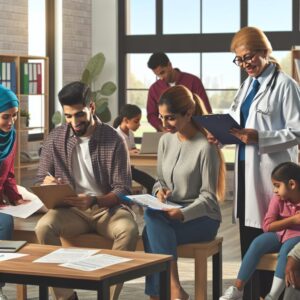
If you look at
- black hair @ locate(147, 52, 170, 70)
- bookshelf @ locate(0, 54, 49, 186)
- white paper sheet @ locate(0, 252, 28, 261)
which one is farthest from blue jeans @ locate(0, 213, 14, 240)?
bookshelf @ locate(0, 54, 49, 186)

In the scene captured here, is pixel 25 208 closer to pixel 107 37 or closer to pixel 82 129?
pixel 82 129

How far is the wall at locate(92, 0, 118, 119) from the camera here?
11078 millimetres

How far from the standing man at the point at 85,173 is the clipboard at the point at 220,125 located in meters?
0.65

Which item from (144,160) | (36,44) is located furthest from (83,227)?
(36,44)

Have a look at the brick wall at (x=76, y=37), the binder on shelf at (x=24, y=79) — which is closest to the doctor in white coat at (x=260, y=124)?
the binder on shelf at (x=24, y=79)

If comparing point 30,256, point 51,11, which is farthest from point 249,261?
point 51,11

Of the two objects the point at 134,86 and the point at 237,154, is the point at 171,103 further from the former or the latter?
the point at 134,86

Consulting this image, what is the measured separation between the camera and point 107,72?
11.1 metres

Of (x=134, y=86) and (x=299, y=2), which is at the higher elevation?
(x=299, y=2)

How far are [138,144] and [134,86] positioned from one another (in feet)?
2.47

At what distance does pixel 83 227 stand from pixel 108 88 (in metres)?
6.04

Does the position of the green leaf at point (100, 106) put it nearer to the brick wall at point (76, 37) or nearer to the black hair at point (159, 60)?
the brick wall at point (76, 37)

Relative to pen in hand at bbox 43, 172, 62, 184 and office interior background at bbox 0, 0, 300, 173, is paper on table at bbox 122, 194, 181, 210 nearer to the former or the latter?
pen in hand at bbox 43, 172, 62, 184

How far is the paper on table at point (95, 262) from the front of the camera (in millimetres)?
3525
